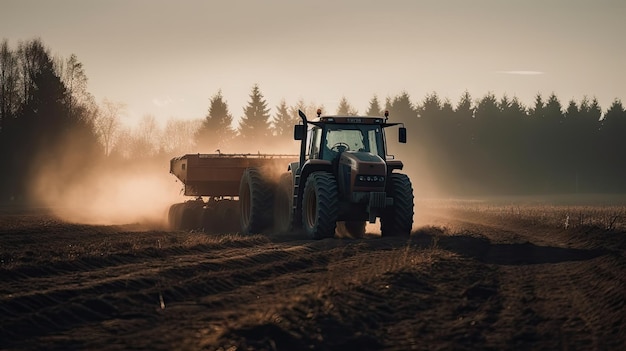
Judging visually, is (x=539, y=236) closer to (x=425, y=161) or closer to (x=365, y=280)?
(x=365, y=280)

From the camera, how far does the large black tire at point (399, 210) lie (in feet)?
61.9

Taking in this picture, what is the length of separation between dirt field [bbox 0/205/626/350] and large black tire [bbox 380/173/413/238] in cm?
124

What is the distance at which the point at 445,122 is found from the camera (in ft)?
298

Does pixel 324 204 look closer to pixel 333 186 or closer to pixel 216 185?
pixel 333 186

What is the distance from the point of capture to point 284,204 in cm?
2161

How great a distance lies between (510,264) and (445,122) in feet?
254

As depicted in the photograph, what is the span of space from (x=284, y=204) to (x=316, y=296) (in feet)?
36.7

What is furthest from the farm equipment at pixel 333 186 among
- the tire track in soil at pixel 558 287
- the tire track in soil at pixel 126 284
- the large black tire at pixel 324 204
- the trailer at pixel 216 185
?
the tire track in soil at pixel 126 284

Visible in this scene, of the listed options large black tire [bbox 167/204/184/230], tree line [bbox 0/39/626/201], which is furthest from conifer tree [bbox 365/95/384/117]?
large black tire [bbox 167/204/184/230]

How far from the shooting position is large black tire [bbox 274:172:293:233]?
2103 centimetres

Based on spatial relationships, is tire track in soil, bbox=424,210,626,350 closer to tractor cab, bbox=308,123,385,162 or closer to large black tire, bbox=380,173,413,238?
large black tire, bbox=380,173,413,238

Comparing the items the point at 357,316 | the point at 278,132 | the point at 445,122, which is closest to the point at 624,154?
the point at 445,122

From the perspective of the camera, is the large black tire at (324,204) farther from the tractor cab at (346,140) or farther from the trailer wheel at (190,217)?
the trailer wheel at (190,217)

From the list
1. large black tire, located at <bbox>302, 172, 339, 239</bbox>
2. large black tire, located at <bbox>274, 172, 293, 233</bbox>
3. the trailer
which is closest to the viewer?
large black tire, located at <bbox>302, 172, 339, 239</bbox>
